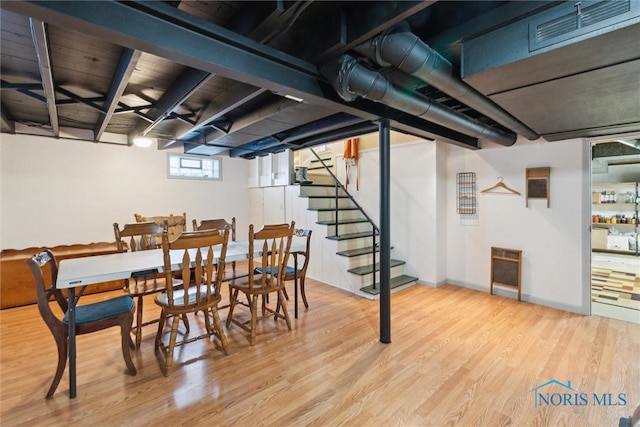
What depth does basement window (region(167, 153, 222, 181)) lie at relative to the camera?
18.1 feet

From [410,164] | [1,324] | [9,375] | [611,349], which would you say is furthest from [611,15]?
[1,324]

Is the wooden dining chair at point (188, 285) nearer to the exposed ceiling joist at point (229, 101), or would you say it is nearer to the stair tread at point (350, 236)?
the exposed ceiling joist at point (229, 101)

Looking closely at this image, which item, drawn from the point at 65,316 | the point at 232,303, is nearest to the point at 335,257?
the point at 232,303

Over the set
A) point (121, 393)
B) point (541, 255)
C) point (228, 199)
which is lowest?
point (121, 393)

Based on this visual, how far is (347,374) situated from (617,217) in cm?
792

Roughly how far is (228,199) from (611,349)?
6112 mm

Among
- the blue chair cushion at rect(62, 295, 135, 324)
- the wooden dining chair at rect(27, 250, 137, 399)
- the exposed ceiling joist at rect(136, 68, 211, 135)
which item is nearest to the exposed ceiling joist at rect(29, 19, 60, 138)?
the exposed ceiling joist at rect(136, 68, 211, 135)

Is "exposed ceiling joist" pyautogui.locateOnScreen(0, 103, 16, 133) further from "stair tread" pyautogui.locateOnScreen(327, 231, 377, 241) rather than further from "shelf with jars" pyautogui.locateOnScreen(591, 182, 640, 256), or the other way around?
"shelf with jars" pyautogui.locateOnScreen(591, 182, 640, 256)

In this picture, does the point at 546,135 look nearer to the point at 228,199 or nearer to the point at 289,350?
the point at 289,350

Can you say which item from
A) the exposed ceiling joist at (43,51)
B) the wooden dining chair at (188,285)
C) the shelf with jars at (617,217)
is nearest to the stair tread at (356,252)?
the wooden dining chair at (188,285)

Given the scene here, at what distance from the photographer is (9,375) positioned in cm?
218

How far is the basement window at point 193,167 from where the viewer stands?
5518 millimetres

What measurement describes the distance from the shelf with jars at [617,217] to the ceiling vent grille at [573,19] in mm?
6626

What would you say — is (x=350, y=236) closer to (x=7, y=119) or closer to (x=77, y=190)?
(x=77, y=190)
